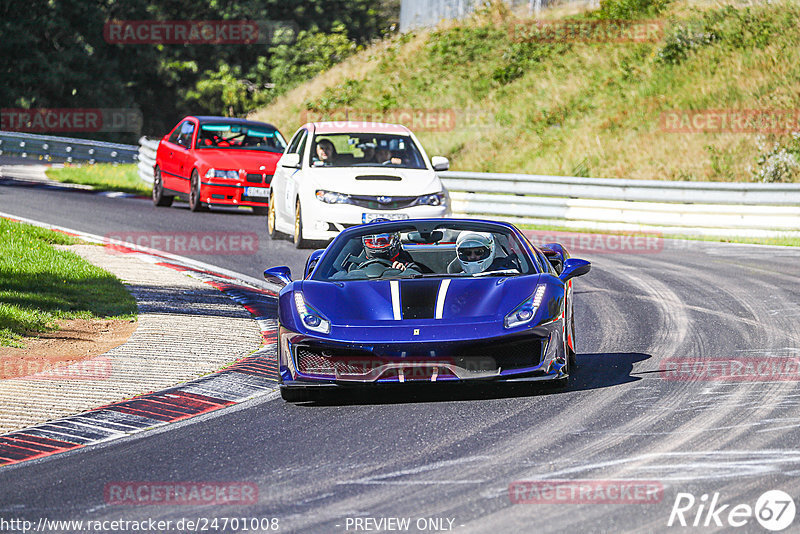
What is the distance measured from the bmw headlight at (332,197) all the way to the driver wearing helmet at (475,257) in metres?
6.57

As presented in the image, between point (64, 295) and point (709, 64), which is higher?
point (709, 64)

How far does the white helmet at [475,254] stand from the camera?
8438mm

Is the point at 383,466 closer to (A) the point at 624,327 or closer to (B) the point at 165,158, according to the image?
(A) the point at 624,327

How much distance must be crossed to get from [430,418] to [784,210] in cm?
1266

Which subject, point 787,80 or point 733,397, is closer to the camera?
point 733,397

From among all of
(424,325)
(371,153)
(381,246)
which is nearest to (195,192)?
(371,153)

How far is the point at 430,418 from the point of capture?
6.90m

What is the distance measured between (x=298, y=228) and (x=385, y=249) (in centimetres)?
697

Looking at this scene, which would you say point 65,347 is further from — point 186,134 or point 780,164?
point 780,164

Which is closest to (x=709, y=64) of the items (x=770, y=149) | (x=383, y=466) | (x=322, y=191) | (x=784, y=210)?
(x=770, y=149)

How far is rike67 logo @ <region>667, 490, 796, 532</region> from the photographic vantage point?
15.5 ft

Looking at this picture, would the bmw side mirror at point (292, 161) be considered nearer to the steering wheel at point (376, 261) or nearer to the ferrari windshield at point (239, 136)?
the ferrari windshield at point (239, 136)

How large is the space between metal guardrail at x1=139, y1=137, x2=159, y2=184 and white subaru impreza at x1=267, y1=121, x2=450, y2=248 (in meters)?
10.1

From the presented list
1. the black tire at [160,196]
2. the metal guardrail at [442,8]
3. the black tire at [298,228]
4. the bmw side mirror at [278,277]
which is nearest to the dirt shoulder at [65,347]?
the bmw side mirror at [278,277]
